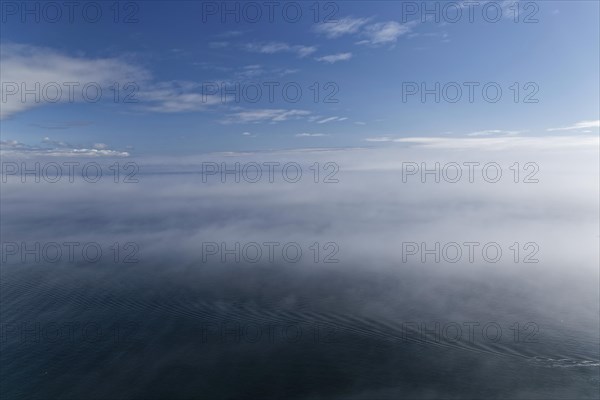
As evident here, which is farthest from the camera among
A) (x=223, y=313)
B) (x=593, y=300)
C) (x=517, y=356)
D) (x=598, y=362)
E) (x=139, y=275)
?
(x=139, y=275)

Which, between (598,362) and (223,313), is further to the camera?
(223,313)

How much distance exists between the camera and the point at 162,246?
5477 inches

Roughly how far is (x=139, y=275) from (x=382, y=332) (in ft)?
221

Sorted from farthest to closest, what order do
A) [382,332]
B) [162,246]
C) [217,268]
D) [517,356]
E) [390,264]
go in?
[162,246] < [390,264] < [217,268] < [382,332] < [517,356]

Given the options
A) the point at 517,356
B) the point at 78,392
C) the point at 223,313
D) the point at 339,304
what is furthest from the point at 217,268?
the point at 517,356

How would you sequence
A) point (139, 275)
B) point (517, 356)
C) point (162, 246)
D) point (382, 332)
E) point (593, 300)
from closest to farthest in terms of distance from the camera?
point (517, 356) → point (382, 332) → point (593, 300) → point (139, 275) → point (162, 246)

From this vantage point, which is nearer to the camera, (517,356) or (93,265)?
(517,356)

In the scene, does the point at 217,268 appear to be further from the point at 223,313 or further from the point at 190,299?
the point at 223,313

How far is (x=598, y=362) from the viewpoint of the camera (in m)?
44.6

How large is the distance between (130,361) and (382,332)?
129ft

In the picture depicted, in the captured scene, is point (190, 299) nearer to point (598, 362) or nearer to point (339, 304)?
point (339, 304)

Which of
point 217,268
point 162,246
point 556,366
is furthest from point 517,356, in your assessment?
point 162,246

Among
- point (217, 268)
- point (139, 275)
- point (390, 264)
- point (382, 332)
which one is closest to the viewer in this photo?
point (382, 332)

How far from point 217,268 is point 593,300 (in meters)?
92.8
